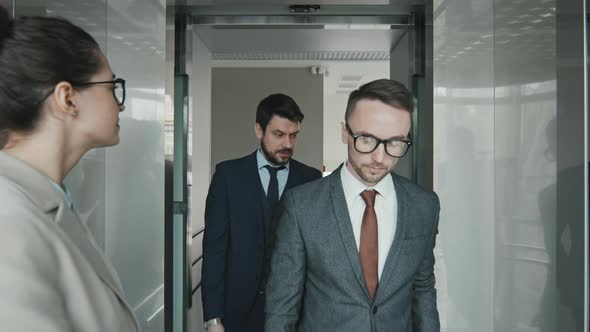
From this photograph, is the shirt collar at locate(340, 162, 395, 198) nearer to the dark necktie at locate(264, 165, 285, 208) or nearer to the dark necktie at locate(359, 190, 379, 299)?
the dark necktie at locate(359, 190, 379, 299)

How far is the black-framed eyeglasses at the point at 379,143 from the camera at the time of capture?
184cm

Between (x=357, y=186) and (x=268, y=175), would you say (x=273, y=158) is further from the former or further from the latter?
(x=357, y=186)

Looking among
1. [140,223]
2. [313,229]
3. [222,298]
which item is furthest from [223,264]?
[313,229]

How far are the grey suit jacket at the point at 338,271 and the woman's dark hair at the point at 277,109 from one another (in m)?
1.30

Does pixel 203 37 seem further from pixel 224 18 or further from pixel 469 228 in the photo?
pixel 469 228

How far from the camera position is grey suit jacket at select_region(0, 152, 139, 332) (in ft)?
3.03

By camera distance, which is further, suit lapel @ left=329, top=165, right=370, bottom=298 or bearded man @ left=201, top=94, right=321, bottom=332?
bearded man @ left=201, top=94, right=321, bottom=332

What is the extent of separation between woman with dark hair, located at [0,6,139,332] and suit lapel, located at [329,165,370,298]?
2.68 ft

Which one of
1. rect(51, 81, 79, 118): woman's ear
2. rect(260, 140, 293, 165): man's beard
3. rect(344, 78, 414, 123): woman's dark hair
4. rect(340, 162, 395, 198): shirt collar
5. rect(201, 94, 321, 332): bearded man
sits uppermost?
rect(344, 78, 414, 123): woman's dark hair

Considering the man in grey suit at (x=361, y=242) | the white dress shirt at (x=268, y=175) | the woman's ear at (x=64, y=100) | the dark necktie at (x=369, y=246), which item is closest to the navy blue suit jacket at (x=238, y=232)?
the white dress shirt at (x=268, y=175)

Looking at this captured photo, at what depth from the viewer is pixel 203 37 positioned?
14.8 ft

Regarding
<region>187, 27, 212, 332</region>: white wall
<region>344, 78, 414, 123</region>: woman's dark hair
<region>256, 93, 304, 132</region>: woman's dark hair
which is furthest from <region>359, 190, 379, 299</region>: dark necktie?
<region>187, 27, 212, 332</region>: white wall

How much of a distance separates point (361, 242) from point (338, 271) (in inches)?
5.9

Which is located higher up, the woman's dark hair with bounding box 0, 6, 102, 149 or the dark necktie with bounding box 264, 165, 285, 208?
the woman's dark hair with bounding box 0, 6, 102, 149
